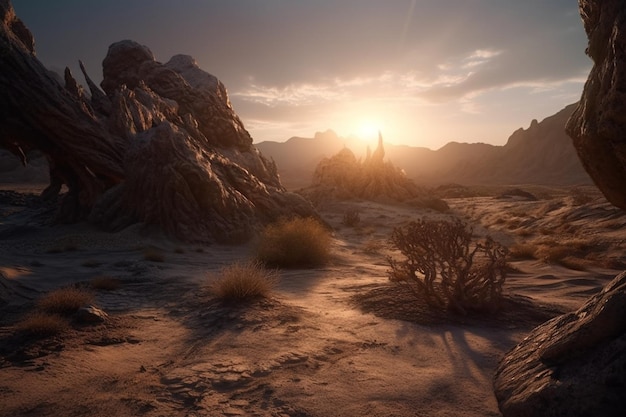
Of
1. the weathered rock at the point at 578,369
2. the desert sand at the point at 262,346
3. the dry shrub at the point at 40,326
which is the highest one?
the weathered rock at the point at 578,369

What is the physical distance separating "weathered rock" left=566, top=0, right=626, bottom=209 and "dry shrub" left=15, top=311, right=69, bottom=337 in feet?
20.0

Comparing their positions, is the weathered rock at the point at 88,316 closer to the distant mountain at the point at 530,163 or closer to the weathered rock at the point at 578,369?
the weathered rock at the point at 578,369

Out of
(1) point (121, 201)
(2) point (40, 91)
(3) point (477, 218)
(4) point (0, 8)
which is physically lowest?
(3) point (477, 218)

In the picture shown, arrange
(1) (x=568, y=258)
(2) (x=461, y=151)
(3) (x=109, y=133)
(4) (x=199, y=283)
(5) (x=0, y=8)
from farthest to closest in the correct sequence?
(2) (x=461, y=151)
(3) (x=109, y=133)
(5) (x=0, y=8)
(1) (x=568, y=258)
(4) (x=199, y=283)

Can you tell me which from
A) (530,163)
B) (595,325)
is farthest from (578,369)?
(530,163)

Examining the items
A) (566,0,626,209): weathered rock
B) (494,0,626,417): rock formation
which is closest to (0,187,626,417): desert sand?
(494,0,626,417): rock formation

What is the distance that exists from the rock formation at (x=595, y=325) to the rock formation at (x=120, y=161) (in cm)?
1264

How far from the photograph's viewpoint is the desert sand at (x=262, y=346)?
3.73 m

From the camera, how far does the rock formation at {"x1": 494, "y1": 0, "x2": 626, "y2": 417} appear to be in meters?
2.91

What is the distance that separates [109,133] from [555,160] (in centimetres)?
9284

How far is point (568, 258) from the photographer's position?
11719mm

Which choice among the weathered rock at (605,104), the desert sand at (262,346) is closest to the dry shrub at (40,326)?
the desert sand at (262,346)

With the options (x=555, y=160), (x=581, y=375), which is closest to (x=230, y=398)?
(x=581, y=375)

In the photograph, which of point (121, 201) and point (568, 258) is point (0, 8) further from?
point (568, 258)
